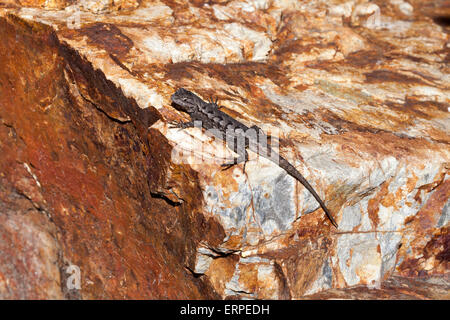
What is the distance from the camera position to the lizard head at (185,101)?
6.95 m

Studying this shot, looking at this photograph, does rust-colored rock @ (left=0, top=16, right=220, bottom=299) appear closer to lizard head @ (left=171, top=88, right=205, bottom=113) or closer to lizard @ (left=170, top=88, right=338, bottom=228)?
lizard head @ (left=171, top=88, right=205, bottom=113)

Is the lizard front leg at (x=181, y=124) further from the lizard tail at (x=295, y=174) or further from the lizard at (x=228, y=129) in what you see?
the lizard tail at (x=295, y=174)

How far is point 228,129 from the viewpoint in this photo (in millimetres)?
7113

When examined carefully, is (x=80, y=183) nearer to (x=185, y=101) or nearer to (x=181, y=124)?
(x=181, y=124)

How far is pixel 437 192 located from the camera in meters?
7.83

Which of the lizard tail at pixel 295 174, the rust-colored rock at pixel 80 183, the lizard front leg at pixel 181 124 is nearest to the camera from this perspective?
the lizard tail at pixel 295 174

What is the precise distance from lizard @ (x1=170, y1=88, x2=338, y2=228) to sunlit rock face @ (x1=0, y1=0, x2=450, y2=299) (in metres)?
0.15

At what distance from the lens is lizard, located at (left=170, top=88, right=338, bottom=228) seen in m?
6.77

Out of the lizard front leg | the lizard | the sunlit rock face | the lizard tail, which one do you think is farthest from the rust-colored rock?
the lizard tail

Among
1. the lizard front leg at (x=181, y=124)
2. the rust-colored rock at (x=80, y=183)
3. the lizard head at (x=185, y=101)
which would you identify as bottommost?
the rust-colored rock at (x=80, y=183)

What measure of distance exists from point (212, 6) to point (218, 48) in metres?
1.79

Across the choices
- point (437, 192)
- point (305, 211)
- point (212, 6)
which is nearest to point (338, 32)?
point (212, 6)

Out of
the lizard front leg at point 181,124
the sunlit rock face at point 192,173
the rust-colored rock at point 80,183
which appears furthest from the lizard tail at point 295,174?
the rust-colored rock at point 80,183

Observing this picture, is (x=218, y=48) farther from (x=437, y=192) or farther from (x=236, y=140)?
(x=437, y=192)
